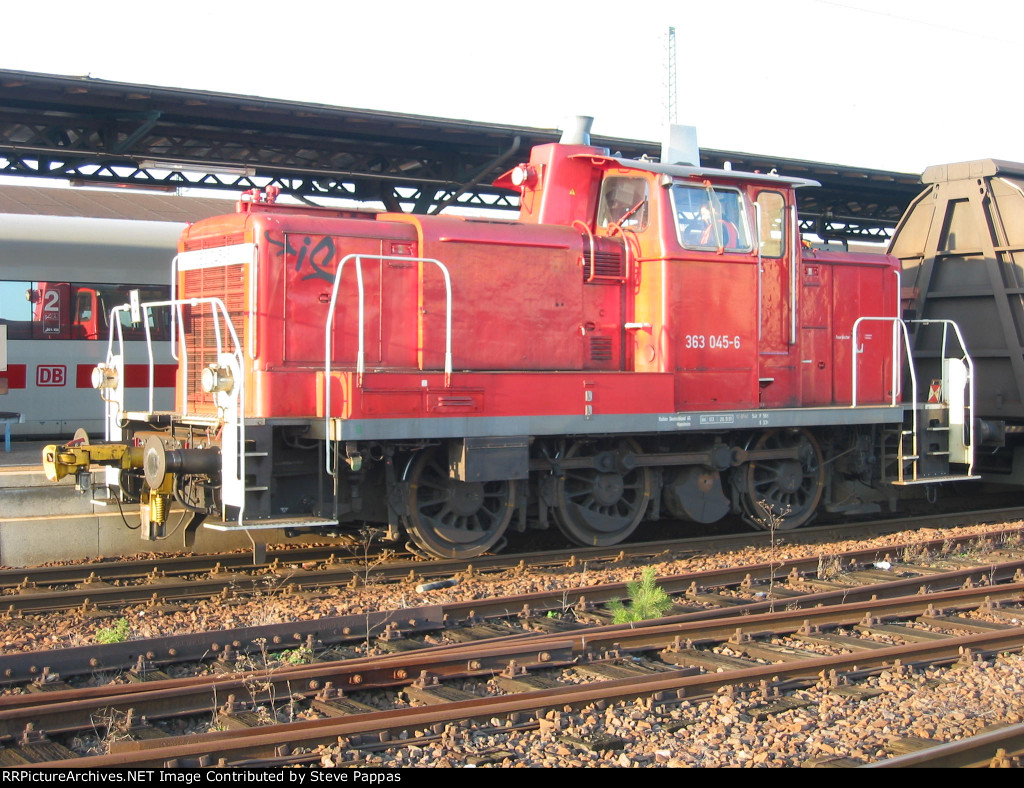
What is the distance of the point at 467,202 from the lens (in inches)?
683

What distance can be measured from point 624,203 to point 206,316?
403 cm

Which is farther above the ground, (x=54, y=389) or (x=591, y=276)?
(x=591, y=276)

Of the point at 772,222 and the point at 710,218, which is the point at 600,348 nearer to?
the point at 710,218

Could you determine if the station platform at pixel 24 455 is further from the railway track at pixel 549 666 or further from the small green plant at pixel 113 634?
the railway track at pixel 549 666

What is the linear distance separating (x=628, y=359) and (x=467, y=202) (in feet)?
28.5

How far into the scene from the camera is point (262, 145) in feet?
46.4

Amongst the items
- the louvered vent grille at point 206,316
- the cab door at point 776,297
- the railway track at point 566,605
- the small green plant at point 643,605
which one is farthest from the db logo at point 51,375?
the small green plant at point 643,605

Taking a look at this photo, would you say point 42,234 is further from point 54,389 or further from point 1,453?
point 1,453

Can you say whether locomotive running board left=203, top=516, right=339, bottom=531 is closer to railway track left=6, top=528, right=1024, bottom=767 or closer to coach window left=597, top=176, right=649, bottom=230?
railway track left=6, top=528, right=1024, bottom=767

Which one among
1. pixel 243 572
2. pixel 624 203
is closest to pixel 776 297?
pixel 624 203

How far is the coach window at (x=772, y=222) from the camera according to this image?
31.7 ft

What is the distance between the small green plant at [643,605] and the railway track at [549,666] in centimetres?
17
